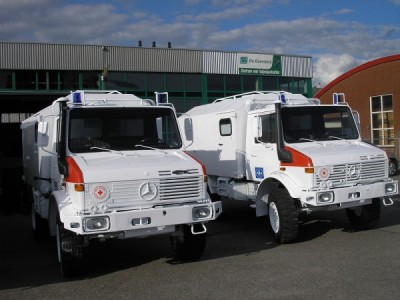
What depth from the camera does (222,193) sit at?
11.4m

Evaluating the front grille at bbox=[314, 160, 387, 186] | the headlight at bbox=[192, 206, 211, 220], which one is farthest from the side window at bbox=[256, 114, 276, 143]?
the headlight at bbox=[192, 206, 211, 220]

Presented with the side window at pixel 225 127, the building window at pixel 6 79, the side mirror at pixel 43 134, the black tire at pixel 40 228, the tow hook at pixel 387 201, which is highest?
the building window at pixel 6 79

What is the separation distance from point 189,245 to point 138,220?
124 centimetres

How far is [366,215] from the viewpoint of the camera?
940cm

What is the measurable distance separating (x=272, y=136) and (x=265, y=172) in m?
0.73

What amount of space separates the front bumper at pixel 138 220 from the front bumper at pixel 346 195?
2.13 m

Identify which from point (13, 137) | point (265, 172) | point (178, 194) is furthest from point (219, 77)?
point (178, 194)

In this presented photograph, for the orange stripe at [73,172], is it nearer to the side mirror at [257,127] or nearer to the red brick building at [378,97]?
the side mirror at [257,127]

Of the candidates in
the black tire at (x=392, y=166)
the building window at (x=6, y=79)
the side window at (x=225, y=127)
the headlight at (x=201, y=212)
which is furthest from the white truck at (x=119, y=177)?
the building window at (x=6, y=79)

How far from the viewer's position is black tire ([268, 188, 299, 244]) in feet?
27.6

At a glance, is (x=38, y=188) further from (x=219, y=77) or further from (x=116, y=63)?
(x=219, y=77)

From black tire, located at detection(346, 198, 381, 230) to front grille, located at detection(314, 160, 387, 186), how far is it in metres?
0.64

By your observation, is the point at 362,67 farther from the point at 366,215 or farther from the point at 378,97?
the point at 366,215

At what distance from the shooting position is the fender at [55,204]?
6.72 meters
